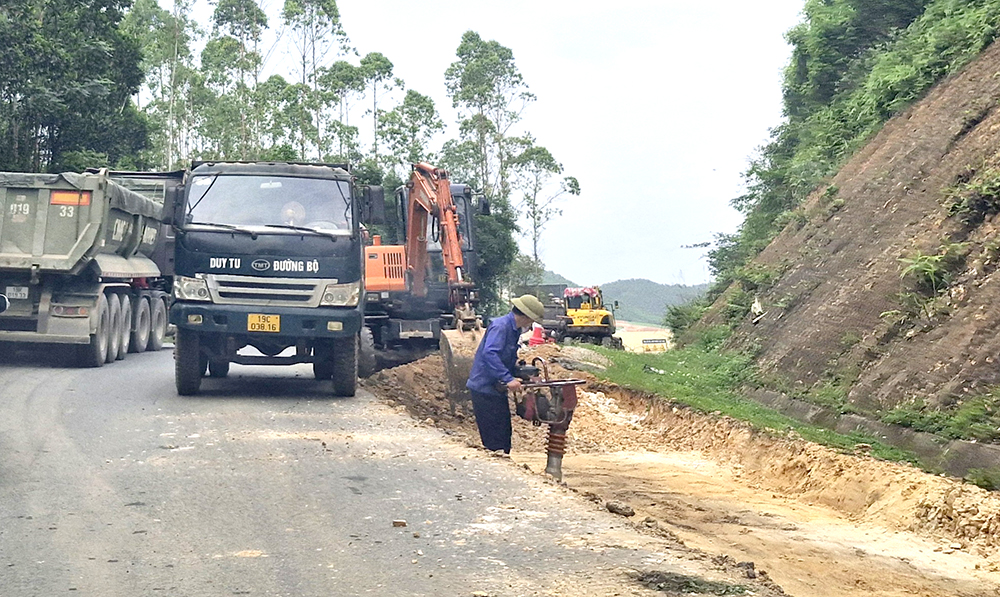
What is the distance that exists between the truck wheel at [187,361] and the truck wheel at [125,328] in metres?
7.13

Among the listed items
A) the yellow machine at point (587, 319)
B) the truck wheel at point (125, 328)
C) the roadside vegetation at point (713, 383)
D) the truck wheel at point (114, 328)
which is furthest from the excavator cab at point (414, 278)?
the yellow machine at point (587, 319)

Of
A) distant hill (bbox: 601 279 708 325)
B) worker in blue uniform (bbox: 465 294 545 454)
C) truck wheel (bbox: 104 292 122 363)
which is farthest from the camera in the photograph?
distant hill (bbox: 601 279 708 325)

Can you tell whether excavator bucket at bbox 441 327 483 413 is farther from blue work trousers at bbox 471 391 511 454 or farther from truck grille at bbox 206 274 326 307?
blue work trousers at bbox 471 391 511 454

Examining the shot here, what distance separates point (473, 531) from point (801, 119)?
26.7 metres

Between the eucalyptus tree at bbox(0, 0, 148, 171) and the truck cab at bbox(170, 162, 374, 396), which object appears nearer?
the truck cab at bbox(170, 162, 374, 396)

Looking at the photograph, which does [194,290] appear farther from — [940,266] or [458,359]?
[940,266]

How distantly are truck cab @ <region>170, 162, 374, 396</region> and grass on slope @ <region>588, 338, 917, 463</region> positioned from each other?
524 cm

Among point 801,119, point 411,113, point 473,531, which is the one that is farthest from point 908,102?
point 411,113

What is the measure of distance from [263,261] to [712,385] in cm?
800

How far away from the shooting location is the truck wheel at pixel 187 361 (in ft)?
44.1

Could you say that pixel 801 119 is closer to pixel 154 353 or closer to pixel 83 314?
pixel 154 353

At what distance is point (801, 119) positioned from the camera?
104ft

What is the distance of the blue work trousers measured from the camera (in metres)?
10.7

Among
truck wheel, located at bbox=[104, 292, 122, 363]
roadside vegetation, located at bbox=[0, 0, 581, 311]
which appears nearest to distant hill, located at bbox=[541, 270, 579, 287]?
roadside vegetation, located at bbox=[0, 0, 581, 311]
